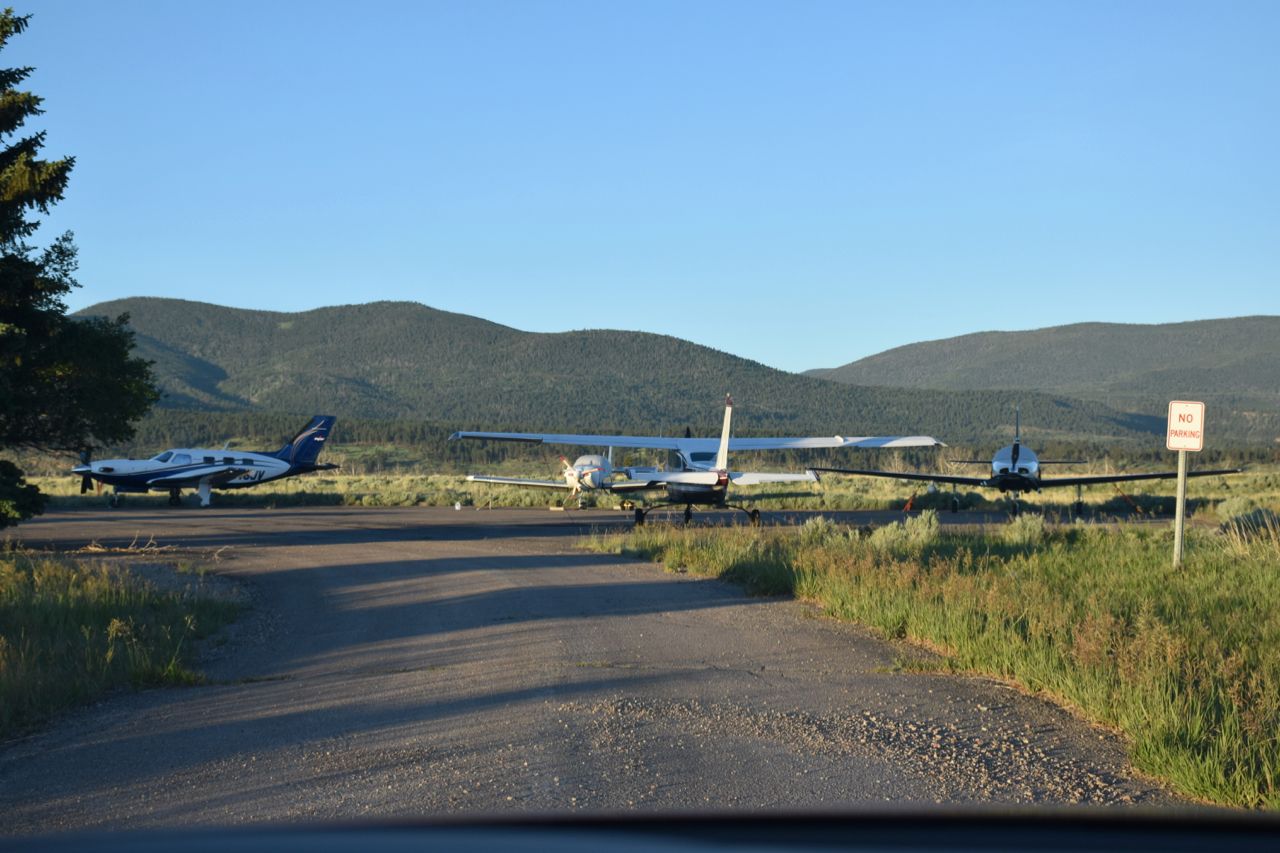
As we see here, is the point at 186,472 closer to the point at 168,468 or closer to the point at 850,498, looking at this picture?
the point at 168,468

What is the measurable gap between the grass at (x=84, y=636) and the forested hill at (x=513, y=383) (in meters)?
124

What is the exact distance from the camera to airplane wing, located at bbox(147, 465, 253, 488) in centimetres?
4078

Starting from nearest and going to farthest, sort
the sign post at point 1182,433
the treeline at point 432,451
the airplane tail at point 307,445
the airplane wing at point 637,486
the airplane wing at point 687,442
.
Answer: the sign post at point 1182,433 < the airplane wing at point 637,486 < the airplane wing at point 687,442 < the airplane tail at point 307,445 < the treeline at point 432,451

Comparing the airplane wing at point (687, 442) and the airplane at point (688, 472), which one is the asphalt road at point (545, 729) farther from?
the airplane wing at point (687, 442)

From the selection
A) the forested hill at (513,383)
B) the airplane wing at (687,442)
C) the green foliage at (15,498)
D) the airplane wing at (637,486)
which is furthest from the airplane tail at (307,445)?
the forested hill at (513,383)

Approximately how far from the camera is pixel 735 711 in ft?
25.6

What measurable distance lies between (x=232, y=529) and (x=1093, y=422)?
5854 inches

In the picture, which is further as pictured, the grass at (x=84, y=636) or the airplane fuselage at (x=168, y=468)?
the airplane fuselage at (x=168, y=468)

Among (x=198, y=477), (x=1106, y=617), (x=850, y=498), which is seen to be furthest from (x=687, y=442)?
(x=1106, y=617)

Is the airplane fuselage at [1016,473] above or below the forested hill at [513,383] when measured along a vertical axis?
below

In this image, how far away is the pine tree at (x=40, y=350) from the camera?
20.1 m

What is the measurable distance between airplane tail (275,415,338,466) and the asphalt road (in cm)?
3162

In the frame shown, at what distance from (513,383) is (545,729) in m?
156

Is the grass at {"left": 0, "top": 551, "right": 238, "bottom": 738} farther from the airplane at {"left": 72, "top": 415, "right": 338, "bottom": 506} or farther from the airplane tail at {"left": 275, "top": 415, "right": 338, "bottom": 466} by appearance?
the airplane tail at {"left": 275, "top": 415, "right": 338, "bottom": 466}
